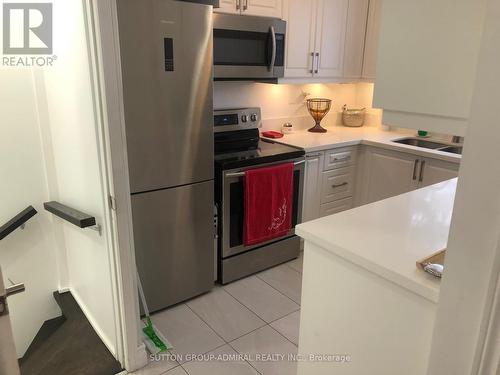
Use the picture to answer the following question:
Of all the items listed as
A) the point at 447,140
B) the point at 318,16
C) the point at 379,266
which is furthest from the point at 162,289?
the point at 447,140

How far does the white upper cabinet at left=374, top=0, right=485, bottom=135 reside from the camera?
928 millimetres

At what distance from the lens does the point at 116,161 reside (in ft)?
5.73

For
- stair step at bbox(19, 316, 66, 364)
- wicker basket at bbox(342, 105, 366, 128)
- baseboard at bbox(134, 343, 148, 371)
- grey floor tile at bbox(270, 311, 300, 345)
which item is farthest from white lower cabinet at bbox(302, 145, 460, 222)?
stair step at bbox(19, 316, 66, 364)

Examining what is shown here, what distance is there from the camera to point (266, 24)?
279cm

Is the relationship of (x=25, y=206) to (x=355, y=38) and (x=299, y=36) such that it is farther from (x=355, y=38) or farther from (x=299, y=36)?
(x=355, y=38)

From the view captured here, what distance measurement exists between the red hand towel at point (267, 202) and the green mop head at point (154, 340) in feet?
2.73

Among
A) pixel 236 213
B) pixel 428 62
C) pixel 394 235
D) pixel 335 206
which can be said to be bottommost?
pixel 335 206

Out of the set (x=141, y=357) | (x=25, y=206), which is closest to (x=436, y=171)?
(x=141, y=357)

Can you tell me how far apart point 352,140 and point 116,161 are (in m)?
2.12

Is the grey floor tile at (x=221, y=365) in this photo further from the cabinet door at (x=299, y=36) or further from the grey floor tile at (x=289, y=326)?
the cabinet door at (x=299, y=36)

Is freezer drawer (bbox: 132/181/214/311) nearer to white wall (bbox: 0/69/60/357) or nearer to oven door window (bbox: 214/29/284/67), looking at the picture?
white wall (bbox: 0/69/60/357)

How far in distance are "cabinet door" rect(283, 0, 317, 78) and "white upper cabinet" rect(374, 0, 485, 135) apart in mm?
2061

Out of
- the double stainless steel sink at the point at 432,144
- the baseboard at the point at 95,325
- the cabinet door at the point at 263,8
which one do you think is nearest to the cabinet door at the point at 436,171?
the double stainless steel sink at the point at 432,144

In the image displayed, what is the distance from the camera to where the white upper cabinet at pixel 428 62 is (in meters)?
0.93
